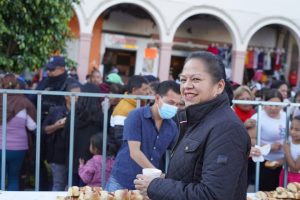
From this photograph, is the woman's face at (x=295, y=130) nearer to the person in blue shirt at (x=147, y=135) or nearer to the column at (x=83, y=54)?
the person in blue shirt at (x=147, y=135)

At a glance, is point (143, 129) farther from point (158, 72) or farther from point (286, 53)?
point (286, 53)

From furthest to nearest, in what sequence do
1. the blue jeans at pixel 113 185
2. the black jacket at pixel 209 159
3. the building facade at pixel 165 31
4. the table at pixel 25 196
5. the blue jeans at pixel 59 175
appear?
the building facade at pixel 165 31 < the blue jeans at pixel 59 175 < the blue jeans at pixel 113 185 < the table at pixel 25 196 < the black jacket at pixel 209 159


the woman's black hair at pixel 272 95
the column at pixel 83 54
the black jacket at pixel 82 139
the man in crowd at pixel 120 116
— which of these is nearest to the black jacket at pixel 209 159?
the man in crowd at pixel 120 116

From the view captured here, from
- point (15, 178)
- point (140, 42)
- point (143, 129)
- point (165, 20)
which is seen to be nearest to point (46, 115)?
point (15, 178)

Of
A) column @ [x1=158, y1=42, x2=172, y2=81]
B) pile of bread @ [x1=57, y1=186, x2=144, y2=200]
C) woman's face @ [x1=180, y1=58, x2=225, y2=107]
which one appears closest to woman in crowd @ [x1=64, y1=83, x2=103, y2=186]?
pile of bread @ [x1=57, y1=186, x2=144, y2=200]

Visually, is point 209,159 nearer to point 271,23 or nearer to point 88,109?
point 88,109

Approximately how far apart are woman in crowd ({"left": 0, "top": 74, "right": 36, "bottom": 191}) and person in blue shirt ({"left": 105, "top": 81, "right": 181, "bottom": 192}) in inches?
66.0

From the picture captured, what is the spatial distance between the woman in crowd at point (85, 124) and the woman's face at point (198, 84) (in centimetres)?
255

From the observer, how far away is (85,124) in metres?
4.54

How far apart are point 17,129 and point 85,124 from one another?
838 mm

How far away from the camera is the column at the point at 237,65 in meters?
15.3

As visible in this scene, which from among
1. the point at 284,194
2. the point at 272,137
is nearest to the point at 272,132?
the point at 272,137

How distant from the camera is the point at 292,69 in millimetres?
17438

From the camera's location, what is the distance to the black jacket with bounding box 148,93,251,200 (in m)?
1.83
